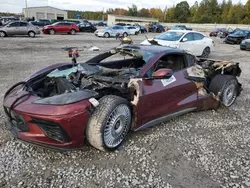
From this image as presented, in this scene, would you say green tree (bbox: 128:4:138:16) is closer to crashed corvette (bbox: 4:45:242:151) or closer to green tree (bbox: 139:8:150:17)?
green tree (bbox: 139:8:150:17)

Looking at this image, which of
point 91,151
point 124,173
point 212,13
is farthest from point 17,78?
point 212,13

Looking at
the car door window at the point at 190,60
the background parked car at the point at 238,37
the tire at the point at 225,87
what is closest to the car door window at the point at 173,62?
the car door window at the point at 190,60

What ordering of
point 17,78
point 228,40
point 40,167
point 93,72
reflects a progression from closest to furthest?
point 40,167 → point 93,72 → point 17,78 → point 228,40

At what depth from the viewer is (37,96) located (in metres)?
3.09

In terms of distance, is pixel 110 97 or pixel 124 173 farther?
pixel 110 97

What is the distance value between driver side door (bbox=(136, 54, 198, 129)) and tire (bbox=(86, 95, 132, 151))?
258 mm

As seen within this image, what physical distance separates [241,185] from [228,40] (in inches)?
831

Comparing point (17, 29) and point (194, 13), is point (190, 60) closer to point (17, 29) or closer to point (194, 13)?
point (17, 29)

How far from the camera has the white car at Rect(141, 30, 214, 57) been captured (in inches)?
417

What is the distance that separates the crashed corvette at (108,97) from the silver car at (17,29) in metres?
18.2

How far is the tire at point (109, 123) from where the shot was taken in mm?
2852

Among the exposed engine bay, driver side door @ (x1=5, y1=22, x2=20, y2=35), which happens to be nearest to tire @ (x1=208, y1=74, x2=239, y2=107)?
the exposed engine bay

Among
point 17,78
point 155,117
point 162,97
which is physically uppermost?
point 162,97

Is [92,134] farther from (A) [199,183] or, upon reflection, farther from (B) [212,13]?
(B) [212,13]
